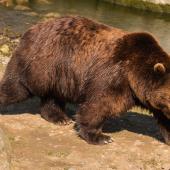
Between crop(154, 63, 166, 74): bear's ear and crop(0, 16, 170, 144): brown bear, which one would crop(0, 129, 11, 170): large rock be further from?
crop(154, 63, 166, 74): bear's ear

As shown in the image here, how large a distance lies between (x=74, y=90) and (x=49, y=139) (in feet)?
2.71

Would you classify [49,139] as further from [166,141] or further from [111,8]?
[111,8]

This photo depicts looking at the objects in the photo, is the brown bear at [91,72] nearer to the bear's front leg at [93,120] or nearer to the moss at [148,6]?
the bear's front leg at [93,120]

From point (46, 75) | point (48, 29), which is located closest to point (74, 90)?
point (46, 75)

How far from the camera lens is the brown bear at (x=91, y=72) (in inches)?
297

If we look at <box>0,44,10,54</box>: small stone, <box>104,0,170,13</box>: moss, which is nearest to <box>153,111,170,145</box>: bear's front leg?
<box>0,44,10,54</box>: small stone

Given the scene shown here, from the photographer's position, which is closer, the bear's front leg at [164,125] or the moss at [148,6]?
the bear's front leg at [164,125]

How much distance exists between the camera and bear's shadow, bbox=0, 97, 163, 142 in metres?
8.58

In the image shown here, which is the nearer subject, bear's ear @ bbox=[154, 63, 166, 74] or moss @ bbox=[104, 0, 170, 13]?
bear's ear @ bbox=[154, 63, 166, 74]

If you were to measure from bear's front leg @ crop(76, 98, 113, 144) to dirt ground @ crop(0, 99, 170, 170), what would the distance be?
0.11 m

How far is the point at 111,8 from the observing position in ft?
75.1

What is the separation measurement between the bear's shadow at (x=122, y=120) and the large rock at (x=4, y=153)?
1.66m

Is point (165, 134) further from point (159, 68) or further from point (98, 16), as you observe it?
point (98, 16)

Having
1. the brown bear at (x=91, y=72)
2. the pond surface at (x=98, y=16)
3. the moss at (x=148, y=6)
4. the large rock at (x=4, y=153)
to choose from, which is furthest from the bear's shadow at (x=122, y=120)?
the moss at (x=148, y=6)
